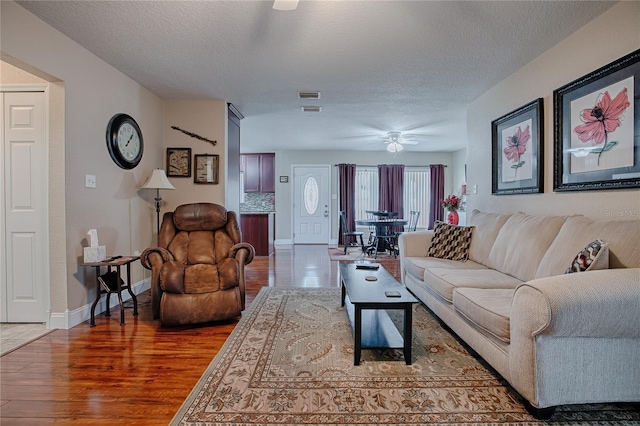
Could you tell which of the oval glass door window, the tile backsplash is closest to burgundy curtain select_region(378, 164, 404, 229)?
the oval glass door window

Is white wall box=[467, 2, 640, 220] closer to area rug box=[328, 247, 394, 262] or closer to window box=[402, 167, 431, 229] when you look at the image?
area rug box=[328, 247, 394, 262]

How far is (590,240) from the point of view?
210cm

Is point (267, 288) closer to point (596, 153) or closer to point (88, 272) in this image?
point (88, 272)

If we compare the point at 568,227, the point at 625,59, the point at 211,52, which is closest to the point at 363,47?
the point at 211,52

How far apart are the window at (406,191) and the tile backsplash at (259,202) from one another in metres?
2.22

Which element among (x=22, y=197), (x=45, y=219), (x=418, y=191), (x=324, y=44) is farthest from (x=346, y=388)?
(x=418, y=191)

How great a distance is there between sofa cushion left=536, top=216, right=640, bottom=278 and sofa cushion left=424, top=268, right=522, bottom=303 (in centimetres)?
27

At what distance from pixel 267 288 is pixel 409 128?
3.85 metres

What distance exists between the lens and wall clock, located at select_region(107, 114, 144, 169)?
136 inches

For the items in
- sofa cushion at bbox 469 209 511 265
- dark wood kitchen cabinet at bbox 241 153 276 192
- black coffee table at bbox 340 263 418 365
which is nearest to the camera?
black coffee table at bbox 340 263 418 365

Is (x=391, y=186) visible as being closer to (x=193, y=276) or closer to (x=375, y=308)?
(x=193, y=276)

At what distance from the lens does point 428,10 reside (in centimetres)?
239

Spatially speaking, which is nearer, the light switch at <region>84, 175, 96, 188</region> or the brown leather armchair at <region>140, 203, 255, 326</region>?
the brown leather armchair at <region>140, 203, 255, 326</region>

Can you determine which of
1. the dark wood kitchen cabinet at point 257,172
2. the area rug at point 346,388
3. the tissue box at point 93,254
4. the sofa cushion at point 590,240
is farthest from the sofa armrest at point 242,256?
the dark wood kitchen cabinet at point 257,172
